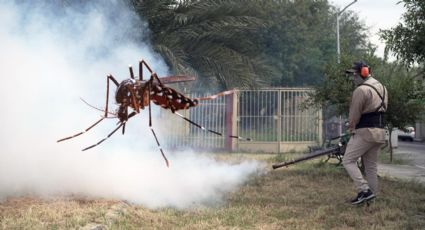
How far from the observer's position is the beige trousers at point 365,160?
7250 mm

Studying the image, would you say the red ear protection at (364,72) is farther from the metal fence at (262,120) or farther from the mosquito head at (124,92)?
the metal fence at (262,120)

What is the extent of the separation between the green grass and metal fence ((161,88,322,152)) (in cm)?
928

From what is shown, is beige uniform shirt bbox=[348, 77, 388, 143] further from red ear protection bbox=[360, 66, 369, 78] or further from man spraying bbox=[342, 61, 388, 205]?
red ear protection bbox=[360, 66, 369, 78]

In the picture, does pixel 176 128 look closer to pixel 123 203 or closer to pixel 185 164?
pixel 185 164

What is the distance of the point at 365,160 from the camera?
7648 mm

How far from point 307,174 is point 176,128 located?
5277 mm

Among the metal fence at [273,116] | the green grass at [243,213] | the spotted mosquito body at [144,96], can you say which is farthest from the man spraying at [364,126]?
the metal fence at [273,116]

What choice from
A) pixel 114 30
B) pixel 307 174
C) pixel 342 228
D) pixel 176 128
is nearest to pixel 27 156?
pixel 114 30

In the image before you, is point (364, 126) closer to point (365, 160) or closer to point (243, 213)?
point (365, 160)

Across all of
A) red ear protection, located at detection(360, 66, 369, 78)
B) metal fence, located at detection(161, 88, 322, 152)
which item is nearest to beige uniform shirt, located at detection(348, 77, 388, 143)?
red ear protection, located at detection(360, 66, 369, 78)

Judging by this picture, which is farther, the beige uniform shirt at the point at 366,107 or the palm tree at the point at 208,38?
the palm tree at the point at 208,38

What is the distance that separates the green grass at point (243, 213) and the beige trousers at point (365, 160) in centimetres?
27

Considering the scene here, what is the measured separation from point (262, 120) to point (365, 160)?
416 inches

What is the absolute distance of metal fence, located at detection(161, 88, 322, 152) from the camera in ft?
58.4
